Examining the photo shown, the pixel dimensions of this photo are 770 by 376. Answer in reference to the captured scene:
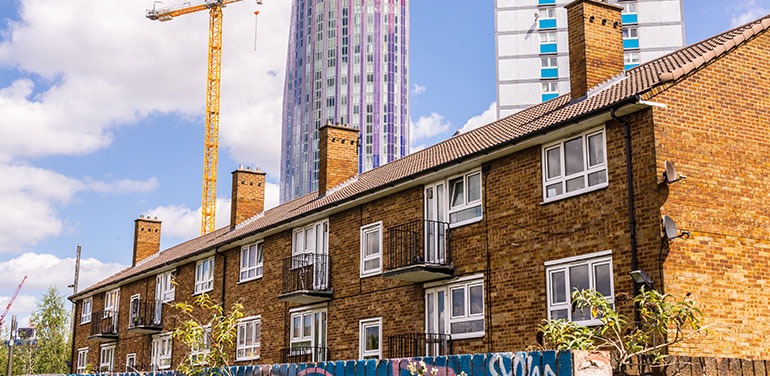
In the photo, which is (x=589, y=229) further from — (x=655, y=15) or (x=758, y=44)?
(x=655, y=15)

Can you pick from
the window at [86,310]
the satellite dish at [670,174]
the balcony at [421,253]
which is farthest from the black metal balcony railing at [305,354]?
the window at [86,310]

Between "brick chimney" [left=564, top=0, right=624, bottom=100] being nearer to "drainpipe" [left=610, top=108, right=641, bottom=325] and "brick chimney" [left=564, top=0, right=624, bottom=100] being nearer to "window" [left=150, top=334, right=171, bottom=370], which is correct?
"drainpipe" [left=610, top=108, right=641, bottom=325]

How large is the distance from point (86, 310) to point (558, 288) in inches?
1156

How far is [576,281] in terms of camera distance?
14211 mm

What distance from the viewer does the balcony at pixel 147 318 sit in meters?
29.6

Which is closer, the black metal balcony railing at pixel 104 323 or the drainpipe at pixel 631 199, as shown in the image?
the drainpipe at pixel 631 199

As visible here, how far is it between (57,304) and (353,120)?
280 ft

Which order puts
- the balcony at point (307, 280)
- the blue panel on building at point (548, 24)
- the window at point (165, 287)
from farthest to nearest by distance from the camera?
the blue panel on building at point (548, 24)
the window at point (165, 287)
the balcony at point (307, 280)

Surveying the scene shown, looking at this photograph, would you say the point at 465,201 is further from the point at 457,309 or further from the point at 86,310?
the point at 86,310

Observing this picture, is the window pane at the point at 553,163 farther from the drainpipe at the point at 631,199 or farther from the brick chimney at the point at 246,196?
the brick chimney at the point at 246,196

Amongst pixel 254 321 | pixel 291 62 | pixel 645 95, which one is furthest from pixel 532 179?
pixel 291 62

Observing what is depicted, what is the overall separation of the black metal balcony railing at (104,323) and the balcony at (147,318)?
2379 millimetres

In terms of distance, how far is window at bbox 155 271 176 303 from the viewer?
3006cm

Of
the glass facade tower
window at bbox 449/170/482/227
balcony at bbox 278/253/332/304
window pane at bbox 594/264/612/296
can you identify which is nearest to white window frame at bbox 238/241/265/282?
balcony at bbox 278/253/332/304
